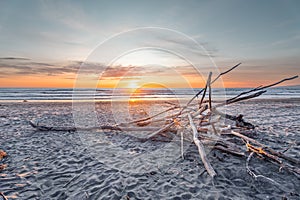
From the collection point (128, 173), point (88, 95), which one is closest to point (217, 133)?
point (128, 173)

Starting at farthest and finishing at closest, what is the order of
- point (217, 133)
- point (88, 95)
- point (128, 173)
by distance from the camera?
point (88, 95) < point (217, 133) < point (128, 173)

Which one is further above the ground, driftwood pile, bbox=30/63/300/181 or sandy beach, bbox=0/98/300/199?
driftwood pile, bbox=30/63/300/181

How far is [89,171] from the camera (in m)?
4.69

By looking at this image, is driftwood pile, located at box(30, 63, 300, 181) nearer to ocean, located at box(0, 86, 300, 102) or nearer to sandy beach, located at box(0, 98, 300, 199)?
sandy beach, located at box(0, 98, 300, 199)

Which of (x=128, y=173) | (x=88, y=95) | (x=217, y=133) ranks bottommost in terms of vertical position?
(x=128, y=173)

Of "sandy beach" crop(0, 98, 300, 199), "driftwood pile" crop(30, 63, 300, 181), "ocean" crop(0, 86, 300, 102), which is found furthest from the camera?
"ocean" crop(0, 86, 300, 102)

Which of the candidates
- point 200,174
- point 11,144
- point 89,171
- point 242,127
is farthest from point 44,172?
point 242,127

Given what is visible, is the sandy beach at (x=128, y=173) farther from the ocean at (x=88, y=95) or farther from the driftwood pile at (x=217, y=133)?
the ocean at (x=88, y=95)

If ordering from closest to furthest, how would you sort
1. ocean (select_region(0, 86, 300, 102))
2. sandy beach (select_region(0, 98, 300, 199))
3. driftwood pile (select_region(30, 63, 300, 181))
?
sandy beach (select_region(0, 98, 300, 199)) → driftwood pile (select_region(30, 63, 300, 181)) → ocean (select_region(0, 86, 300, 102))

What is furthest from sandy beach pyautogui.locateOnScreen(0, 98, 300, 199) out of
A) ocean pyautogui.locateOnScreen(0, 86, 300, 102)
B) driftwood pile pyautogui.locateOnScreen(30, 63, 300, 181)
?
ocean pyautogui.locateOnScreen(0, 86, 300, 102)

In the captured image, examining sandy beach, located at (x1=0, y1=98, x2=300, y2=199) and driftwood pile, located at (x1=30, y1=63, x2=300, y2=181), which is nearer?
sandy beach, located at (x1=0, y1=98, x2=300, y2=199)

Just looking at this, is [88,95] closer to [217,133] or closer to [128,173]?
[217,133]

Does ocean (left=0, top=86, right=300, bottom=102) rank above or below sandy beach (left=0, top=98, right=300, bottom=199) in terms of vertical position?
above

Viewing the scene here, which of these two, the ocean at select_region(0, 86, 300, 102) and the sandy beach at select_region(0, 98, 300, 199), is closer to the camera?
the sandy beach at select_region(0, 98, 300, 199)
